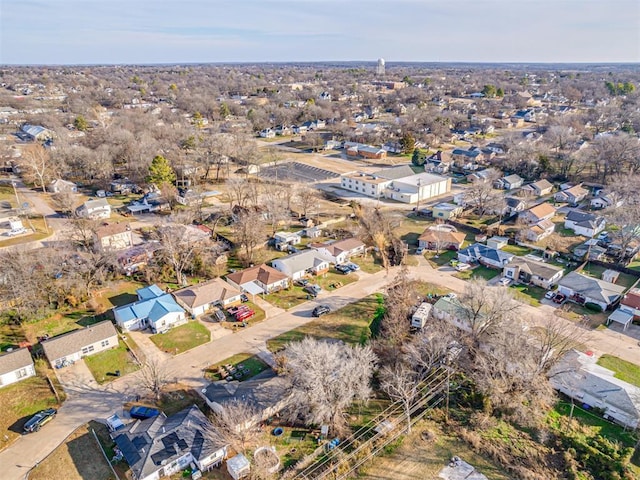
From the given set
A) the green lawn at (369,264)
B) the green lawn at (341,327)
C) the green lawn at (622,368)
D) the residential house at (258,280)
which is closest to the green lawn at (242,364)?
the green lawn at (341,327)

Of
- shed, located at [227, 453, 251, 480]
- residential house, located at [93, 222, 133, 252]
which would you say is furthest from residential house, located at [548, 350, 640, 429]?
residential house, located at [93, 222, 133, 252]

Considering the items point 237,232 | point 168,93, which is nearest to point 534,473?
point 237,232

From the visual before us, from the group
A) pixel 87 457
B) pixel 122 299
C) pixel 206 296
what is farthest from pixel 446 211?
pixel 87 457

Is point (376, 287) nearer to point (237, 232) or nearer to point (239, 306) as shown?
point (239, 306)

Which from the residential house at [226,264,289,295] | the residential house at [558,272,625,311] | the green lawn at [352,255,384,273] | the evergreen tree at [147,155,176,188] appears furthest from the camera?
the evergreen tree at [147,155,176,188]

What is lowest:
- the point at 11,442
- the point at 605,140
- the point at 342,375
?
the point at 11,442

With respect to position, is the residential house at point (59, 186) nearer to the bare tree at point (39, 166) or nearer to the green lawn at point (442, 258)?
the bare tree at point (39, 166)

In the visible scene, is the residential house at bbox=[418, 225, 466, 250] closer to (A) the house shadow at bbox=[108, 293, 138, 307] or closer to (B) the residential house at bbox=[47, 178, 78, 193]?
(A) the house shadow at bbox=[108, 293, 138, 307]

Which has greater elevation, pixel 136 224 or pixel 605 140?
pixel 605 140
